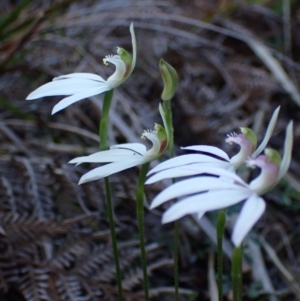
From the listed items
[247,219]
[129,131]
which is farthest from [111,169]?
[129,131]

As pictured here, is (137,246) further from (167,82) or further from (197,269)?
A: (167,82)

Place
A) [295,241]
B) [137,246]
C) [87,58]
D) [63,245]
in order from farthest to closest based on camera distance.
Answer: [87,58], [295,241], [137,246], [63,245]

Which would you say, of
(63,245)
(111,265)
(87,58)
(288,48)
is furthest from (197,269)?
(288,48)

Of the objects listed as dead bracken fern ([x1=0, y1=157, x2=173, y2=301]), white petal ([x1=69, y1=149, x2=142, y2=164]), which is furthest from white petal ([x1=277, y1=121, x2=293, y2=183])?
dead bracken fern ([x1=0, y1=157, x2=173, y2=301])

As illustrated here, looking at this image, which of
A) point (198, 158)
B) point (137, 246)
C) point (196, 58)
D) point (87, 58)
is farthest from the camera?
point (196, 58)

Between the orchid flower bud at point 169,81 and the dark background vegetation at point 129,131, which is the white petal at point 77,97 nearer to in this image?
the orchid flower bud at point 169,81

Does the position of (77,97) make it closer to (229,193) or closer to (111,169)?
(111,169)

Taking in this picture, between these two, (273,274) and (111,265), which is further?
(273,274)

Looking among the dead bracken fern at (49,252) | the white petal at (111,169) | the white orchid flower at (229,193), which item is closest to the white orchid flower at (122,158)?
the white petal at (111,169)

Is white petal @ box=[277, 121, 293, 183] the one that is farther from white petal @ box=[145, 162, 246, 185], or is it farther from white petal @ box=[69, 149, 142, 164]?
white petal @ box=[69, 149, 142, 164]
